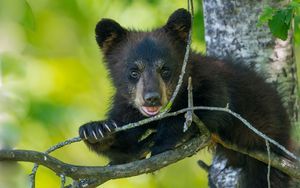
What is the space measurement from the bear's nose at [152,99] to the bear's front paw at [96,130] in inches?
11.7

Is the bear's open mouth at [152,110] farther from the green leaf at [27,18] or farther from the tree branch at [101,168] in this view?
the green leaf at [27,18]

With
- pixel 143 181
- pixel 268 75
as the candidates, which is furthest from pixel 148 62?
pixel 143 181

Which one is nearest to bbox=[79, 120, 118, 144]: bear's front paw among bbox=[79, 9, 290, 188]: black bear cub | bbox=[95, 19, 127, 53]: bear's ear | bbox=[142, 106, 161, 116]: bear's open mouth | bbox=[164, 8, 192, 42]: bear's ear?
bbox=[79, 9, 290, 188]: black bear cub

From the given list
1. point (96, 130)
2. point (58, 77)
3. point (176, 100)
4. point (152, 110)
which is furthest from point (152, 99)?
point (58, 77)

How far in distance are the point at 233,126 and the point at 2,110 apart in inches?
113

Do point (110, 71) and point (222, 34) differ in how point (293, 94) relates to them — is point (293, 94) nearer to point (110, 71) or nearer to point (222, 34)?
point (222, 34)

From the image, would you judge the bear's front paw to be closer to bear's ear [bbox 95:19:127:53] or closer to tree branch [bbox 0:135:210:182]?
tree branch [bbox 0:135:210:182]

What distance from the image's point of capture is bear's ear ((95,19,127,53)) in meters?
5.79

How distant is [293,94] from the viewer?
5.93 meters

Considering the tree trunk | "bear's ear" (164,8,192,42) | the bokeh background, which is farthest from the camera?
→ the tree trunk

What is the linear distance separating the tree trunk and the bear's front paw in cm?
138

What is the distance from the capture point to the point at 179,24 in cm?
583

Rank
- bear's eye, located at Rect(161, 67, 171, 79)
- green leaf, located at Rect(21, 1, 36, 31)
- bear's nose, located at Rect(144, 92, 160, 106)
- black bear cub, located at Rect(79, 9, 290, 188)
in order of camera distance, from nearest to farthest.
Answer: green leaf, located at Rect(21, 1, 36, 31) < bear's nose, located at Rect(144, 92, 160, 106) < black bear cub, located at Rect(79, 9, 290, 188) < bear's eye, located at Rect(161, 67, 171, 79)

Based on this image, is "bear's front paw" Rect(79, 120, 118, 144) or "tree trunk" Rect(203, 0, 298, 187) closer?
"bear's front paw" Rect(79, 120, 118, 144)
